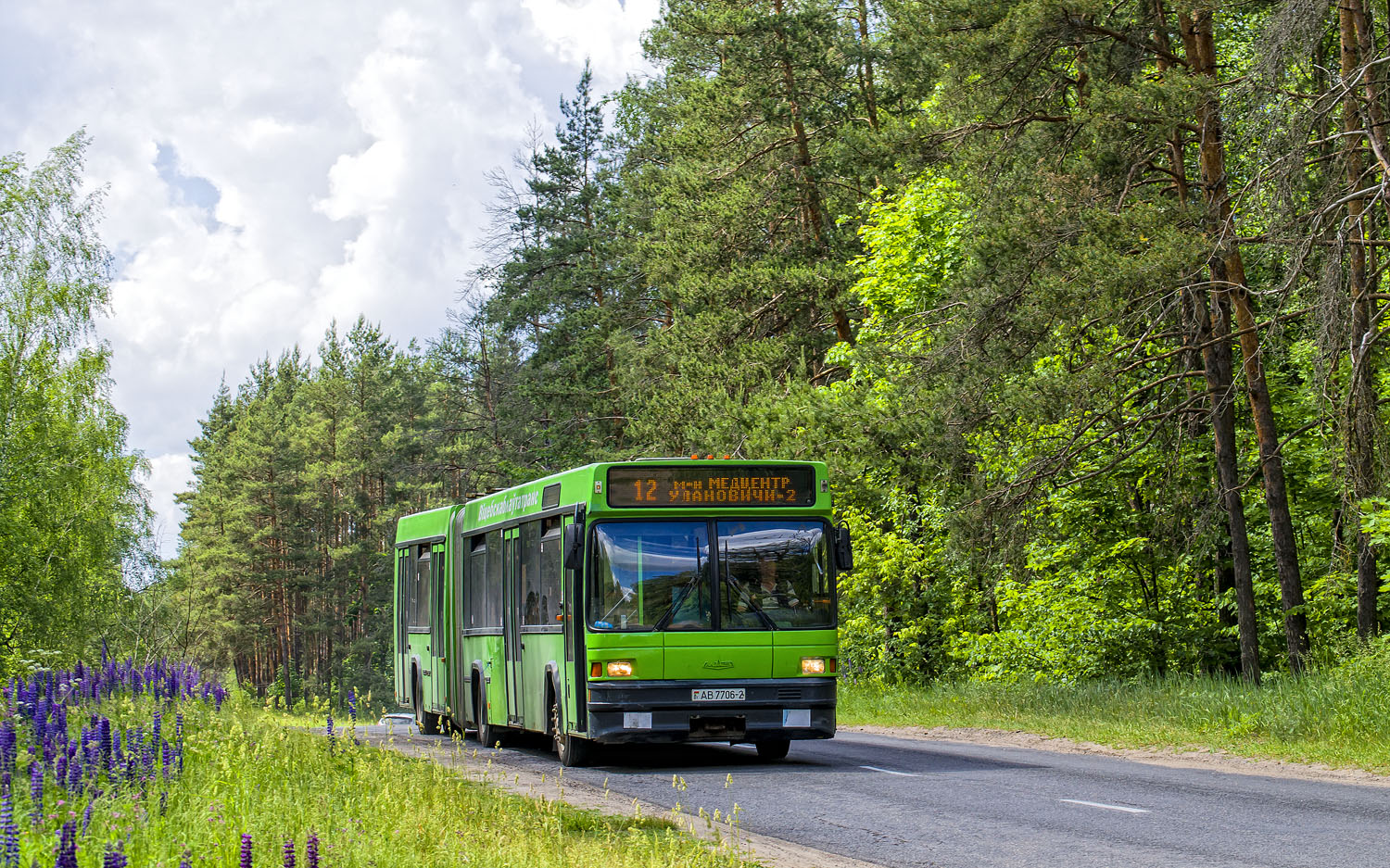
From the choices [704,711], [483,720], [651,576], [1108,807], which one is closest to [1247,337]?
[651,576]

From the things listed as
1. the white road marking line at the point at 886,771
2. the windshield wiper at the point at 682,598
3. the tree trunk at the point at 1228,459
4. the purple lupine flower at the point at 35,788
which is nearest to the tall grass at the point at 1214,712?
the tree trunk at the point at 1228,459

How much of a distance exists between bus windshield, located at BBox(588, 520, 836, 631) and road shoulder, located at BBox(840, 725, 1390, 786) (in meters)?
4.04

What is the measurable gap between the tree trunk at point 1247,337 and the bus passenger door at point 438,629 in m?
11.3

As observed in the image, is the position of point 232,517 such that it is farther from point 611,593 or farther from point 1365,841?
point 1365,841

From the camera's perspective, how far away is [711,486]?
14516 millimetres

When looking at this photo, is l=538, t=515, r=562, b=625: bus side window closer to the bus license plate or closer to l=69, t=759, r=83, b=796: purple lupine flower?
the bus license plate

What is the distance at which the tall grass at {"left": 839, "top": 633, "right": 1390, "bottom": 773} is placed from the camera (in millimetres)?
14508

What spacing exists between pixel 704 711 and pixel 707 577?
4.24ft

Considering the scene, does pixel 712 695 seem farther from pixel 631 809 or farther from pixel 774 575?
pixel 631 809

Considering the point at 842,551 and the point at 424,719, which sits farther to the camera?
the point at 424,719

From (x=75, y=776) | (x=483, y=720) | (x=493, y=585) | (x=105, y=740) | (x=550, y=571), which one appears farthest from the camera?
(x=483, y=720)

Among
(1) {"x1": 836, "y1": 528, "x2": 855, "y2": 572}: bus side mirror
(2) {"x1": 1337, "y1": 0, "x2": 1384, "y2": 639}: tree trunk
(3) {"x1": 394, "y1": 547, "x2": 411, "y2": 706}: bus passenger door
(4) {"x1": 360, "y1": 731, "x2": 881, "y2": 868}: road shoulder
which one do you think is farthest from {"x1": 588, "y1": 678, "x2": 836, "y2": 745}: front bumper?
(3) {"x1": 394, "y1": 547, "x2": 411, "y2": 706}: bus passenger door

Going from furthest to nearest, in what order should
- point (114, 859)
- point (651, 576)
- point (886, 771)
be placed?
point (651, 576) → point (886, 771) → point (114, 859)

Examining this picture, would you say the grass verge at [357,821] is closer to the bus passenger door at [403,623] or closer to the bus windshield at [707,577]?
the bus windshield at [707,577]
